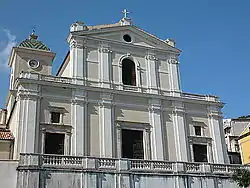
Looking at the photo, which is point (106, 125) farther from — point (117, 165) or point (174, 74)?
point (174, 74)

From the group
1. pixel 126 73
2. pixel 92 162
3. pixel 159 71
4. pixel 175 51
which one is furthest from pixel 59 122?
pixel 175 51

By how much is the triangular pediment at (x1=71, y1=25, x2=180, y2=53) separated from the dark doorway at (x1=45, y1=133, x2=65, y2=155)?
9.92 metres

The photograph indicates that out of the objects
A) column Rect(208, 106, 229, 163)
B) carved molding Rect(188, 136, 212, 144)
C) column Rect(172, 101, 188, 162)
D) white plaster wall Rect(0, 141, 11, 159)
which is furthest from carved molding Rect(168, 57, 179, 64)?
white plaster wall Rect(0, 141, 11, 159)

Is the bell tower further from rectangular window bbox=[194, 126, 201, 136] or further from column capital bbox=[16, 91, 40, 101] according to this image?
rectangular window bbox=[194, 126, 201, 136]

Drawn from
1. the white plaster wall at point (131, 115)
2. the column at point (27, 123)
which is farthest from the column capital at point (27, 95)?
the white plaster wall at point (131, 115)

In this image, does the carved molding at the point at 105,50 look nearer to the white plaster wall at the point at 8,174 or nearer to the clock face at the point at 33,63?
the clock face at the point at 33,63

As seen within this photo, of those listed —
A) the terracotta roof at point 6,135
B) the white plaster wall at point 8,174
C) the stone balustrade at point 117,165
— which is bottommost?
the white plaster wall at point 8,174

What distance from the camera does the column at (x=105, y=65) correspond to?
31.6 metres

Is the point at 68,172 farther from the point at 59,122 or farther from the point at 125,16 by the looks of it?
the point at 125,16

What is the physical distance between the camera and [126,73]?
1328 inches

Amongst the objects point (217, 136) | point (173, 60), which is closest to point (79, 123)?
point (173, 60)

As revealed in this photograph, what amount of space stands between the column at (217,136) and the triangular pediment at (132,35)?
7.16m

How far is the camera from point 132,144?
30578 mm

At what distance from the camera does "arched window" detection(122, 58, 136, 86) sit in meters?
33.4
